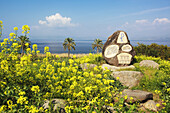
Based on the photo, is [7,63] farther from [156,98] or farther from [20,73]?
[156,98]

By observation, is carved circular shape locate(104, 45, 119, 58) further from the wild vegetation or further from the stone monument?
Answer: the wild vegetation

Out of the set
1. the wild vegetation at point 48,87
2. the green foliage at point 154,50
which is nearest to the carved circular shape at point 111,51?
the wild vegetation at point 48,87

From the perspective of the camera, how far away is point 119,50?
401 inches

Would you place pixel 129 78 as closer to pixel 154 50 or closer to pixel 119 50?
pixel 119 50

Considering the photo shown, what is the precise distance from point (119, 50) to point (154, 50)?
7.37 metres

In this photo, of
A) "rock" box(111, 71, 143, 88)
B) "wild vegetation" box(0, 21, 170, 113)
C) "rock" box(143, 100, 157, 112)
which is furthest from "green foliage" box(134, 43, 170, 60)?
"wild vegetation" box(0, 21, 170, 113)

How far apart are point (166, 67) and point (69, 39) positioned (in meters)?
29.4

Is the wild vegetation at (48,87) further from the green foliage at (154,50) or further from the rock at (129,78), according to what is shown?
the green foliage at (154,50)

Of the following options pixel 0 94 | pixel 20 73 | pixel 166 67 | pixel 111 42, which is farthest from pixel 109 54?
pixel 0 94

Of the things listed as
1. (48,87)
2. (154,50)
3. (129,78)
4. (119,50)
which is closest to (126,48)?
(119,50)

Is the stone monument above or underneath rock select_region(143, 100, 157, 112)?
above

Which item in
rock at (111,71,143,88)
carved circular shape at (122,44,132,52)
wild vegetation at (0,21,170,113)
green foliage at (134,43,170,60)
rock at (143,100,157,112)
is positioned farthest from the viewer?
green foliage at (134,43,170,60)

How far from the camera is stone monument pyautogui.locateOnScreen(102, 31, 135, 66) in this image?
1006 cm

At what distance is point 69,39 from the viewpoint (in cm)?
3738
